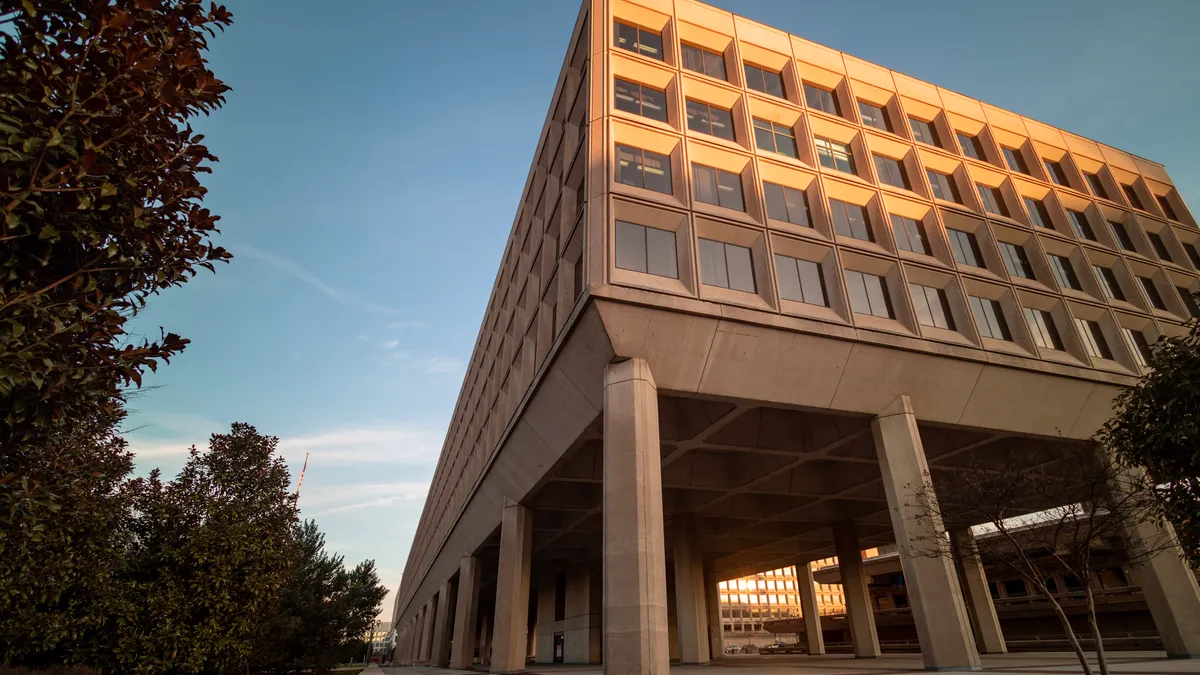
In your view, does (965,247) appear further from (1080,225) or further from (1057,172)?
(1057,172)

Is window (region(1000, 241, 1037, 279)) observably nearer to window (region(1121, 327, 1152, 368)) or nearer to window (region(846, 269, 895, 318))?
window (region(1121, 327, 1152, 368))

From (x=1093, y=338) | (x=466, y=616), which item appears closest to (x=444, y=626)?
(x=466, y=616)

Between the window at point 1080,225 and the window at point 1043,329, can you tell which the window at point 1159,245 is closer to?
the window at point 1080,225

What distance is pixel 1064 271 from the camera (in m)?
26.0

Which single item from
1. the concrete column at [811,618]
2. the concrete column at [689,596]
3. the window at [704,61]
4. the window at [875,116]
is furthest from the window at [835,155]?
the concrete column at [811,618]

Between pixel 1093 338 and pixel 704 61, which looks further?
pixel 1093 338

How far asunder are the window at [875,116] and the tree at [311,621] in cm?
3216

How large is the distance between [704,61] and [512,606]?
81.2ft

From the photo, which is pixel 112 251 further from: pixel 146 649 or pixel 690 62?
pixel 690 62

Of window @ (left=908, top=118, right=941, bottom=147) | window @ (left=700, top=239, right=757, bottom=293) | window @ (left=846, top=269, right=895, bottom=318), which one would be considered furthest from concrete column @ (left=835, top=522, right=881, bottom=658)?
window @ (left=700, top=239, right=757, bottom=293)

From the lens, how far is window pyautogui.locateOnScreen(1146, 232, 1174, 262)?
1164 inches

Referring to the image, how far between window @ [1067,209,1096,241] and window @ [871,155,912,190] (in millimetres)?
9679

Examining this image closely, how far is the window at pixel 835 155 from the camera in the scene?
2322 cm

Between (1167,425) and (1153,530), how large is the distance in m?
13.2
